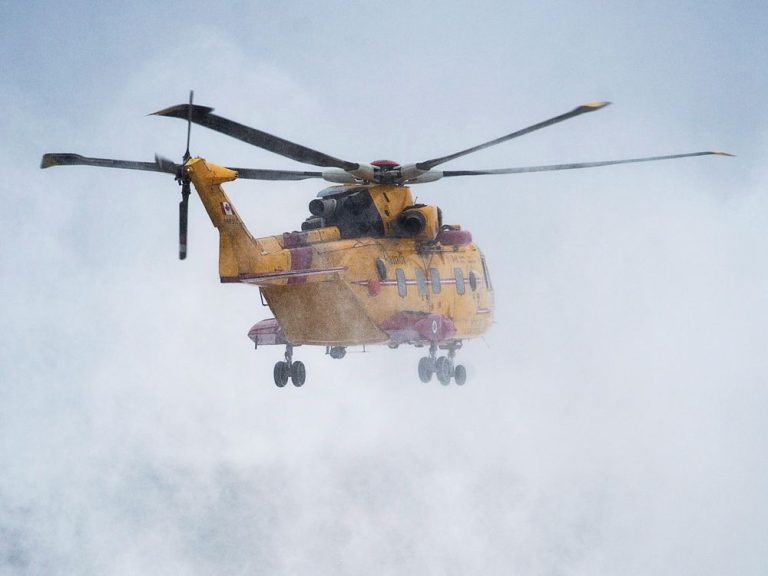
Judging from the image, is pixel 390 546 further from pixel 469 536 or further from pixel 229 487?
pixel 229 487

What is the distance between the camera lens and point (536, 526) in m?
67.6

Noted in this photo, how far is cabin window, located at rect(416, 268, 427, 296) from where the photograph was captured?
22.4 meters

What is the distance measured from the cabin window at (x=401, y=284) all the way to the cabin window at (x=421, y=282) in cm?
54

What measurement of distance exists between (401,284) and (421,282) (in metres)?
0.81

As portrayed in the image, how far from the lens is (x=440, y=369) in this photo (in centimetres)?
2345

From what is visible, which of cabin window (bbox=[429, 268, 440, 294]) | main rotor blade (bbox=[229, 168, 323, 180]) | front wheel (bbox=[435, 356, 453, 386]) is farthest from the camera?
front wheel (bbox=[435, 356, 453, 386])

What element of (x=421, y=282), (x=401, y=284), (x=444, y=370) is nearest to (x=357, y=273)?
(x=401, y=284)

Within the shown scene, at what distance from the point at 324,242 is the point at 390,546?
166ft

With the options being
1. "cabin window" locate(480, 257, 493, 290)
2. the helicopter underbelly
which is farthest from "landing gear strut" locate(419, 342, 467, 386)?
"cabin window" locate(480, 257, 493, 290)

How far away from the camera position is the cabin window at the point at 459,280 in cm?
2370

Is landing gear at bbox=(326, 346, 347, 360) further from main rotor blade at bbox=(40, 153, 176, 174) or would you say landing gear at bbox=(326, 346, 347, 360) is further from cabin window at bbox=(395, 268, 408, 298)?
main rotor blade at bbox=(40, 153, 176, 174)

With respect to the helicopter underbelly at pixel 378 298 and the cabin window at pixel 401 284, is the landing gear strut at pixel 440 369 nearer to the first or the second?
the helicopter underbelly at pixel 378 298

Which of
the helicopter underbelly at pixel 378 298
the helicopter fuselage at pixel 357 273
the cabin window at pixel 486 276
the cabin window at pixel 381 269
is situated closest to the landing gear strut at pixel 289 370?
the helicopter fuselage at pixel 357 273

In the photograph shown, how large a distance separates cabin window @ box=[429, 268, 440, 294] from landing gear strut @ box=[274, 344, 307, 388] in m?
3.61
